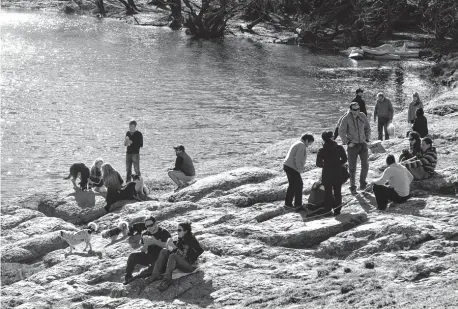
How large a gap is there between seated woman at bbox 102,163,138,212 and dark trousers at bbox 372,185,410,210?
697 cm

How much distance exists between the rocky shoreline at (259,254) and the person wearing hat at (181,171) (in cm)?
135

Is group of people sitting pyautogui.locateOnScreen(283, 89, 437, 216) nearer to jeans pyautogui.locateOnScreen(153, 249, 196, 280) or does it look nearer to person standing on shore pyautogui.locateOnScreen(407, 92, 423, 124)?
jeans pyautogui.locateOnScreen(153, 249, 196, 280)

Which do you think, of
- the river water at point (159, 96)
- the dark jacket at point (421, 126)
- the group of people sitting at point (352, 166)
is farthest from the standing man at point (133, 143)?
the dark jacket at point (421, 126)

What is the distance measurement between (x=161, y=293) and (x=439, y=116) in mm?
16185

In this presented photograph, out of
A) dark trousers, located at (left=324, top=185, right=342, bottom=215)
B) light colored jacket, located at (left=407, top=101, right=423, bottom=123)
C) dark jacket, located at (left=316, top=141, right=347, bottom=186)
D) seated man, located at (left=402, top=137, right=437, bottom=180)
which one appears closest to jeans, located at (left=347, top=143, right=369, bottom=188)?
seated man, located at (left=402, top=137, right=437, bottom=180)

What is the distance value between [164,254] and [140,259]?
635 millimetres

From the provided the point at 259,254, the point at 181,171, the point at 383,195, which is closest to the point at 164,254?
the point at 259,254

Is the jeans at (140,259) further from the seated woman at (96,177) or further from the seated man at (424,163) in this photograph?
the seated woman at (96,177)

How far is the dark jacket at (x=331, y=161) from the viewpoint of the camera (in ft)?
52.8

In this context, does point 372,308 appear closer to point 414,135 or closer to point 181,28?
point 414,135

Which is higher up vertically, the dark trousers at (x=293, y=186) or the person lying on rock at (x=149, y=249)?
the dark trousers at (x=293, y=186)

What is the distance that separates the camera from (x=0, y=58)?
58.3 m

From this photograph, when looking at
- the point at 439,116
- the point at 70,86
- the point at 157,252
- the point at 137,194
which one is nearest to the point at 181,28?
the point at 70,86

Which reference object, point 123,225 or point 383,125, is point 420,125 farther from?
point 123,225
